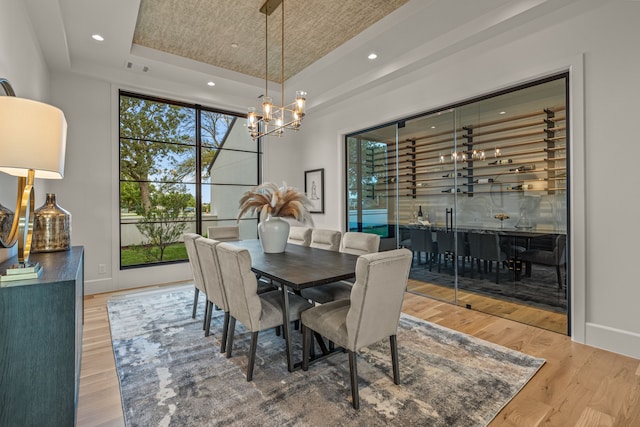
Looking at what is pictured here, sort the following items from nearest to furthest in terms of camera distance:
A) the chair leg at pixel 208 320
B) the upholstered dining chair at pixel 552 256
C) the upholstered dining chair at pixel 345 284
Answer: the upholstered dining chair at pixel 345 284
the chair leg at pixel 208 320
the upholstered dining chair at pixel 552 256

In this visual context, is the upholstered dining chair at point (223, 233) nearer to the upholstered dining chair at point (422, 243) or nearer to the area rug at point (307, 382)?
the area rug at point (307, 382)

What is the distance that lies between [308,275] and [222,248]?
0.66 metres

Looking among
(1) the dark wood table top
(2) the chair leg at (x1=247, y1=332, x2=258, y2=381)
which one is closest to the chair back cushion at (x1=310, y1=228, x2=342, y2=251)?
(1) the dark wood table top

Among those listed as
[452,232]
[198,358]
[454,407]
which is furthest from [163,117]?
[454,407]

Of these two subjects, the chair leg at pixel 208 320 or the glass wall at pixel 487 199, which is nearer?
the chair leg at pixel 208 320

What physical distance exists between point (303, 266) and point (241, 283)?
56 cm

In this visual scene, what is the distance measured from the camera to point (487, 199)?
12.2 ft

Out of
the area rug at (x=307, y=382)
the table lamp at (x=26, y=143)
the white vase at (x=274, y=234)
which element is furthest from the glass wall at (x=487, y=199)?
the table lamp at (x=26, y=143)

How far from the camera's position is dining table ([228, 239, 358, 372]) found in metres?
2.11

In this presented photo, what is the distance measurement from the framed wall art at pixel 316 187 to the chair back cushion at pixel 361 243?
103 inches

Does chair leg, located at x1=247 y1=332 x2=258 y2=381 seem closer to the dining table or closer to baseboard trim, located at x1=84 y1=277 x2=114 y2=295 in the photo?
the dining table

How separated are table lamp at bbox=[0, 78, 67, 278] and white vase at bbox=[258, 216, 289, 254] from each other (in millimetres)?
1742

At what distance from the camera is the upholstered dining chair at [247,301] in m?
2.08

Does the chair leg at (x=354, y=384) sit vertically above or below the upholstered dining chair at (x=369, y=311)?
below
